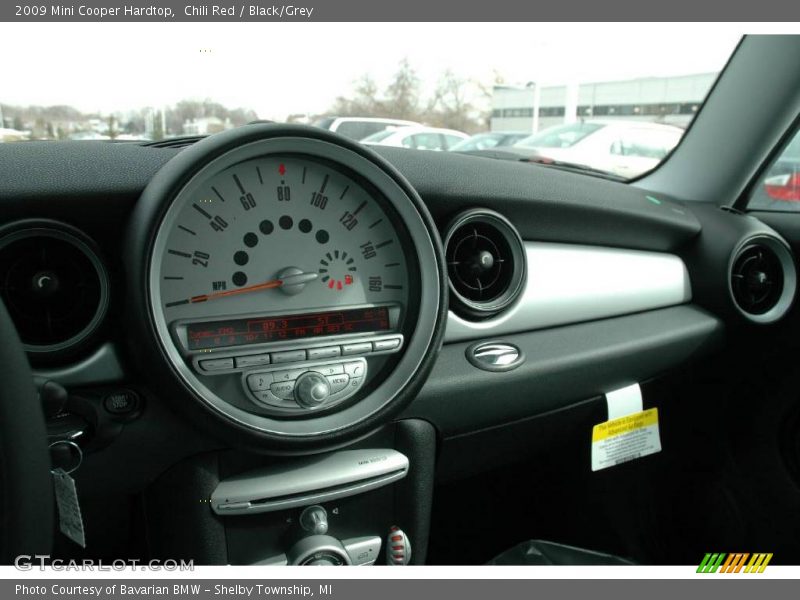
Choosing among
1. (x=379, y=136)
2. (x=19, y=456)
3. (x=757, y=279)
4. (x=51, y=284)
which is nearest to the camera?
(x=19, y=456)

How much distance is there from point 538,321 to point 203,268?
94 cm

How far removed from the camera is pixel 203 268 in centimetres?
137

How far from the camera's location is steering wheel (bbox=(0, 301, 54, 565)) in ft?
2.78

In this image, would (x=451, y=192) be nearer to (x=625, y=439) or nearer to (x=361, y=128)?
(x=361, y=128)

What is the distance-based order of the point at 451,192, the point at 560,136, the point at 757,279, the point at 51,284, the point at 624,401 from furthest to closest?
the point at 560,136, the point at 757,279, the point at 624,401, the point at 451,192, the point at 51,284

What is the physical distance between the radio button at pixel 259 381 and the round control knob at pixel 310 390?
0.19ft

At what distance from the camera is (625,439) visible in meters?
1.98

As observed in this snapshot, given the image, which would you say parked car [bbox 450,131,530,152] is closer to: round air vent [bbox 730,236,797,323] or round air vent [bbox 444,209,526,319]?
round air vent [bbox 444,209,526,319]

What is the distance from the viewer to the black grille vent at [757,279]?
2.16 m

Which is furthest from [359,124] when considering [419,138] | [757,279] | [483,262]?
[757,279]

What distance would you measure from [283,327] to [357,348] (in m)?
0.16

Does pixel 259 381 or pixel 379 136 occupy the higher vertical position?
pixel 379 136
